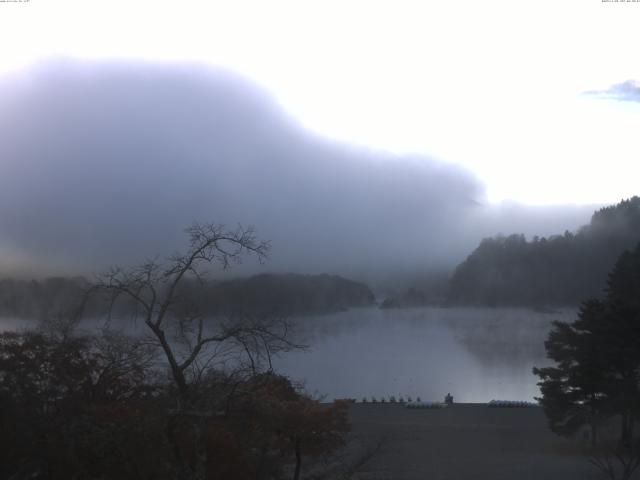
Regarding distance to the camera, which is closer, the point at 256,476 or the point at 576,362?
the point at 256,476

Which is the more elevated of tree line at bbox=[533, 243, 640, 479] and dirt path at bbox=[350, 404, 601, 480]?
tree line at bbox=[533, 243, 640, 479]

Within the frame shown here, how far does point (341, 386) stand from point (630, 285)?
59.4 ft

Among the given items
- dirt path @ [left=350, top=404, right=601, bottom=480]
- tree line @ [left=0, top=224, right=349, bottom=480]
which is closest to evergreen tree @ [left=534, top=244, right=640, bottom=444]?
dirt path @ [left=350, top=404, right=601, bottom=480]

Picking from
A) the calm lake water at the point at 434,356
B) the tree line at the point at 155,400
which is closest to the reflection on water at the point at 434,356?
the calm lake water at the point at 434,356

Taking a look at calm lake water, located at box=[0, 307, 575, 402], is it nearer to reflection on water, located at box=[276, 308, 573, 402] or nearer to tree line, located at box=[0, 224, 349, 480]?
reflection on water, located at box=[276, 308, 573, 402]

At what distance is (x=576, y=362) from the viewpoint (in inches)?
1016

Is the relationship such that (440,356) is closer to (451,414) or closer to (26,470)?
(451,414)

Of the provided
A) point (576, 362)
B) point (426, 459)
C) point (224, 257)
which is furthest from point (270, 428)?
point (576, 362)

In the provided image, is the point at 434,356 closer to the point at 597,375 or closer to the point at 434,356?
the point at 434,356

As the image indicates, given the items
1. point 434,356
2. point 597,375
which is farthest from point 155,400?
point 434,356

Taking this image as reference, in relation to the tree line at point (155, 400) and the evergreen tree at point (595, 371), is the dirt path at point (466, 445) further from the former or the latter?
the tree line at point (155, 400)

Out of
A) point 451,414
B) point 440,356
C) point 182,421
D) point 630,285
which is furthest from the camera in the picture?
point 440,356

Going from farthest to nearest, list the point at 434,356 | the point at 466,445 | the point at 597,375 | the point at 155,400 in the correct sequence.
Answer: the point at 434,356 < the point at 466,445 < the point at 597,375 < the point at 155,400

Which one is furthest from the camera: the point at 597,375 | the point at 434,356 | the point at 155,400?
the point at 434,356
